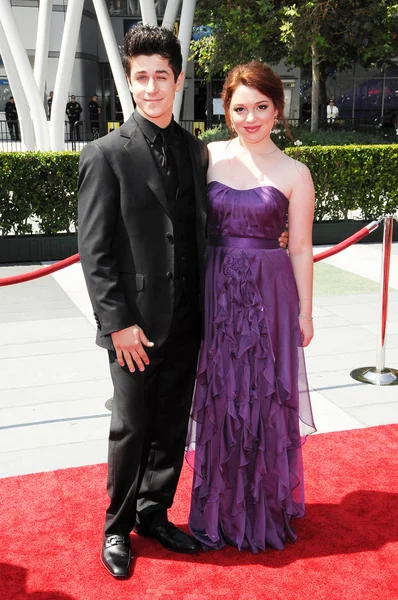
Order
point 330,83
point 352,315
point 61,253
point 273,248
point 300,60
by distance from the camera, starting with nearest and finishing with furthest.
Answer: point 273,248 → point 352,315 → point 61,253 → point 300,60 → point 330,83

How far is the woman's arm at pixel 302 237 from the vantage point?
9.93 ft

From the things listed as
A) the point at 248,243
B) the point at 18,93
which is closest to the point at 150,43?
the point at 248,243

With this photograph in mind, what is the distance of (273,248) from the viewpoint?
310 centimetres

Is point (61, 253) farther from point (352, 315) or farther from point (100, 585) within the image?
point (100, 585)

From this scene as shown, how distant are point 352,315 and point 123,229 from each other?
4.65 metres

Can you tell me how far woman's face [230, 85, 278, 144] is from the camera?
2961mm

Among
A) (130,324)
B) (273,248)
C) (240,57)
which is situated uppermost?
(240,57)

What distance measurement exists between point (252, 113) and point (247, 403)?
4.16 feet

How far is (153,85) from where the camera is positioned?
9.11 feet

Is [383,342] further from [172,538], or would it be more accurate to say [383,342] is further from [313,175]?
[313,175]

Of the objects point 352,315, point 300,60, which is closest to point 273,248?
point 352,315

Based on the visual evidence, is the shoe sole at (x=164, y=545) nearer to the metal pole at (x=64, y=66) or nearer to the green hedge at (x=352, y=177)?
the green hedge at (x=352, y=177)

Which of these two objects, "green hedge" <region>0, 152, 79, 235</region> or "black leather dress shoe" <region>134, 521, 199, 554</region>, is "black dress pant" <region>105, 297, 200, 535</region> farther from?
"green hedge" <region>0, 152, 79, 235</region>

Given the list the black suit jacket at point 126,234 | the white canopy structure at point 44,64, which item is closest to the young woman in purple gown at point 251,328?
the black suit jacket at point 126,234
